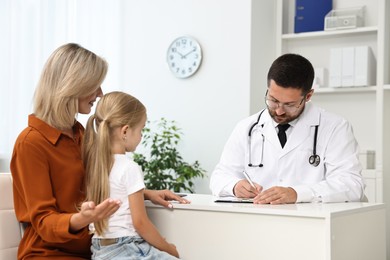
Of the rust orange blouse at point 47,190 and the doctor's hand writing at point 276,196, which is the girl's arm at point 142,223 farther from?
the doctor's hand writing at point 276,196

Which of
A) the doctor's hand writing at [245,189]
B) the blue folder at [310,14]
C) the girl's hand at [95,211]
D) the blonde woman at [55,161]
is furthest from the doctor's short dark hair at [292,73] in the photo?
the blue folder at [310,14]

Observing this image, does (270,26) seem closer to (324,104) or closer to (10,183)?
(324,104)

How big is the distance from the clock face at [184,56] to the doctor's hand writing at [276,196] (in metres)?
3.06

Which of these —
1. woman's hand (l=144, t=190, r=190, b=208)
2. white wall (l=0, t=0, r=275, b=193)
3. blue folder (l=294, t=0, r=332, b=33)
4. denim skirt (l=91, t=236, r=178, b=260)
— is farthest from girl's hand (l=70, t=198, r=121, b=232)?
blue folder (l=294, t=0, r=332, b=33)

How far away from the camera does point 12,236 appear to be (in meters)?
2.17

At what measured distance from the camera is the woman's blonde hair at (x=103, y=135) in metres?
2.13

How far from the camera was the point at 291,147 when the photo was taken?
2906 mm

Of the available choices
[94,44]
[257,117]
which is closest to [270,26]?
[94,44]

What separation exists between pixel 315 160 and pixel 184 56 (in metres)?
2.76

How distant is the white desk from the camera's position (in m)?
1.99

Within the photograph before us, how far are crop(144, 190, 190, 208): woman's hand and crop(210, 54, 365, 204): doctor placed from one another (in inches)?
14.1

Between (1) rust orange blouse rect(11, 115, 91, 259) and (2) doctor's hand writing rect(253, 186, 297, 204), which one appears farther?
(2) doctor's hand writing rect(253, 186, 297, 204)

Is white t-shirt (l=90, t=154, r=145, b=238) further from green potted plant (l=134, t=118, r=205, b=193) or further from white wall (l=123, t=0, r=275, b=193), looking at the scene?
white wall (l=123, t=0, r=275, b=193)

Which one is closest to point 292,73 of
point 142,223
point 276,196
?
point 276,196
